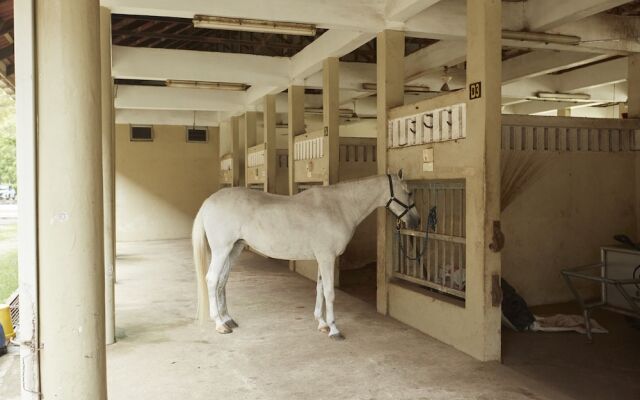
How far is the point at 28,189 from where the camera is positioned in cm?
203

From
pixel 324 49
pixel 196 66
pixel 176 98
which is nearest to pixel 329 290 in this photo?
pixel 324 49

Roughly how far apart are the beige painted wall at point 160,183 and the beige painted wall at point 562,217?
10.7m

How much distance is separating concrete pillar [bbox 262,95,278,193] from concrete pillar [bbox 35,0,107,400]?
304 inches

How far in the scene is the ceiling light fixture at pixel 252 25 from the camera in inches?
223

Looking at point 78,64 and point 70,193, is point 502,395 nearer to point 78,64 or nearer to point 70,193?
point 70,193

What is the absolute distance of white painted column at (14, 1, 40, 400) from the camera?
201 cm

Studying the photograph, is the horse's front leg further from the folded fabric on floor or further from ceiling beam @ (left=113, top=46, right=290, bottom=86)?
ceiling beam @ (left=113, top=46, right=290, bottom=86)

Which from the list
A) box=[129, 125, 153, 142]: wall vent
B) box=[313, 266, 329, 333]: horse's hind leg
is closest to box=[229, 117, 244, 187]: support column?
box=[129, 125, 153, 142]: wall vent

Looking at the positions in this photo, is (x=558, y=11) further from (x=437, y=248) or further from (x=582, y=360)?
→ (x=582, y=360)

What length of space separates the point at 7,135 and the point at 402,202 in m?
16.5

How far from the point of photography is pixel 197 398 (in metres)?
3.59

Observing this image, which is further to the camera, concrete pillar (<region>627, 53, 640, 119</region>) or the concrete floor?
concrete pillar (<region>627, 53, 640, 119</region>)

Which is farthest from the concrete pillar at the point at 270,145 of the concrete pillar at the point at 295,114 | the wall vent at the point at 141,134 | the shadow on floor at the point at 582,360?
the wall vent at the point at 141,134

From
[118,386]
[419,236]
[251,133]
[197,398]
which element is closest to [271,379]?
[197,398]
